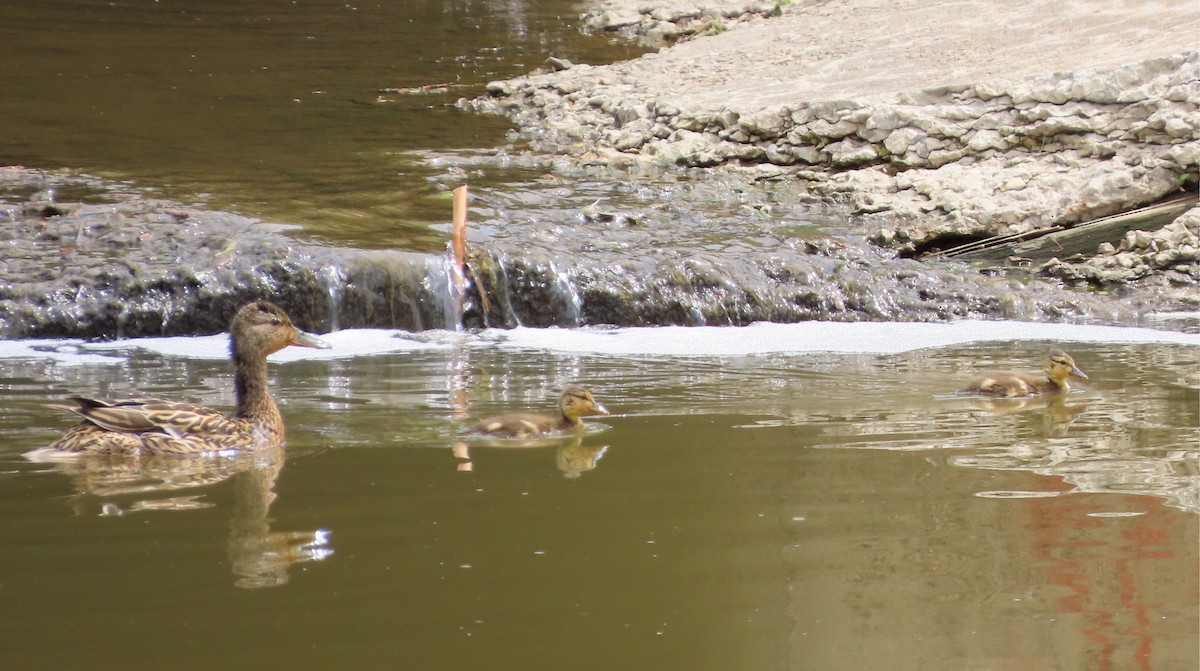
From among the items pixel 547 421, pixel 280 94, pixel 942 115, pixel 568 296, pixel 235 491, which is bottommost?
pixel 235 491

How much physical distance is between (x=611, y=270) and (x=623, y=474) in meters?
5.93

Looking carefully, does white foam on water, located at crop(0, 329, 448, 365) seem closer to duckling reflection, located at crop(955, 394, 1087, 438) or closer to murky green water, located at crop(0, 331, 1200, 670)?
murky green water, located at crop(0, 331, 1200, 670)

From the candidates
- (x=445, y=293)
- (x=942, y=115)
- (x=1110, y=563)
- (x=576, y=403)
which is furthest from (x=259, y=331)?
(x=942, y=115)

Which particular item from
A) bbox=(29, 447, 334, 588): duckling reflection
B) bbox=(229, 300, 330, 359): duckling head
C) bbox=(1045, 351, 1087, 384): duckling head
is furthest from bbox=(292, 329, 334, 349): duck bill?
bbox=(1045, 351, 1087, 384): duckling head

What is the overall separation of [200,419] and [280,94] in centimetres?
1380

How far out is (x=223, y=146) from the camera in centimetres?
1642

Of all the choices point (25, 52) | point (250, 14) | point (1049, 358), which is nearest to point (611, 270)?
point (1049, 358)

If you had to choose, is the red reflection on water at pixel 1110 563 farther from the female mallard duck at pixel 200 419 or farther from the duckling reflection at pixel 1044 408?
the female mallard duck at pixel 200 419

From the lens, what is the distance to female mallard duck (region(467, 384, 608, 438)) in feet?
23.7

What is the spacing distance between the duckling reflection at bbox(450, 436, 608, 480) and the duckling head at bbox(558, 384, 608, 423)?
36 cm

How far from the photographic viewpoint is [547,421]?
733 centimetres

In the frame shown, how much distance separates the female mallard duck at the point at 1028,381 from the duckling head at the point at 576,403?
2307mm

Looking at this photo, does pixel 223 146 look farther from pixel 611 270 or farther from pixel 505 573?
pixel 505 573

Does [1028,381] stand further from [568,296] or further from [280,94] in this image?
[280,94]
